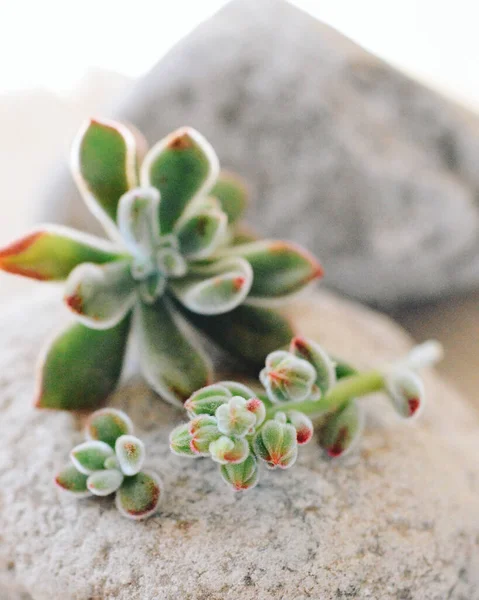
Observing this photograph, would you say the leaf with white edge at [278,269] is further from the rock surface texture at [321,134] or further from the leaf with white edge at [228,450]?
the rock surface texture at [321,134]

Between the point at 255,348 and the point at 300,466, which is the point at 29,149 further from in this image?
the point at 300,466

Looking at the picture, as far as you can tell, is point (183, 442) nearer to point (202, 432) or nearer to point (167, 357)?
point (202, 432)

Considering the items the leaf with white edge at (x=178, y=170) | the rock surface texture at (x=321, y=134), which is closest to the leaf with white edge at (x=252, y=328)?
the leaf with white edge at (x=178, y=170)

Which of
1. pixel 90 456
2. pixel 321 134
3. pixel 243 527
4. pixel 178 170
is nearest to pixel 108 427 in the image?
pixel 90 456

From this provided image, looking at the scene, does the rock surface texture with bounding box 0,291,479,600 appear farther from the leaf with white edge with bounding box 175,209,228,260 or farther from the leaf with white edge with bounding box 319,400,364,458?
the leaf with white edge with bounding box 175,209,228,260

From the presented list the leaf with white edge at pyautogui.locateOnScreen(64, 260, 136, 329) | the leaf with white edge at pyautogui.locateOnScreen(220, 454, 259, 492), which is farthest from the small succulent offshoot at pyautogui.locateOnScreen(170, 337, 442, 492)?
the leaf with white edge at pyautogui.locateOnScreen(64, 260, 136, 329)

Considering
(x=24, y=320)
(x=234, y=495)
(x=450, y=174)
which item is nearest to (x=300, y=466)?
(x=234, y=495)

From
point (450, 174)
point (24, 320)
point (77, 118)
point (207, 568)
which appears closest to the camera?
point (207, 568)
